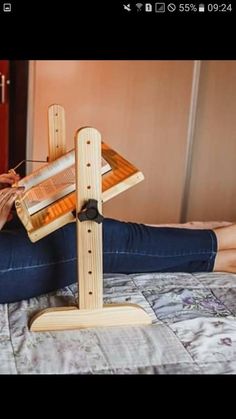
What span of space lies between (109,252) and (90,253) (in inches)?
8.3

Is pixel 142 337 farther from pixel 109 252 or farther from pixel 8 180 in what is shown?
pixel 8 180

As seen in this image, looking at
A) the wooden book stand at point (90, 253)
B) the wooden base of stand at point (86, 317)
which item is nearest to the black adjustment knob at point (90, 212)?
the wooden book stand at point (90, 253)

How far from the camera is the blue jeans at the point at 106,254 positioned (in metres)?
1.27

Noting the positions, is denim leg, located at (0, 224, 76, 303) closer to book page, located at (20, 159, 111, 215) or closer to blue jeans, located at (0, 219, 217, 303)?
blue jeans, located at (0, 219, 217, 303)

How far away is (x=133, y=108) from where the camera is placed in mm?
2727

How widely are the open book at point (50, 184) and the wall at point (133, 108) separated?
1.35m
